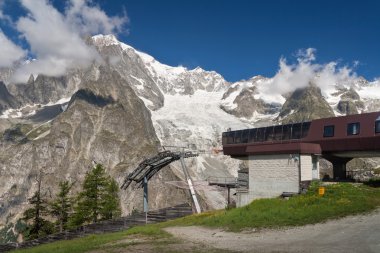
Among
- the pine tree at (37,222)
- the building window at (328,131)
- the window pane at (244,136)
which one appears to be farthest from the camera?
the pine tree at (37,222)

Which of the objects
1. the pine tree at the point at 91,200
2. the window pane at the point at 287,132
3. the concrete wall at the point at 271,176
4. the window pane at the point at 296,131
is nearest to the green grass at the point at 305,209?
the concrete wall at the point at 271,176

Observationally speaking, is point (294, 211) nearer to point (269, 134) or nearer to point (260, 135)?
point (269, 134)

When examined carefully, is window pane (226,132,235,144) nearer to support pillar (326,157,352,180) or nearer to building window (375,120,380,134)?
support pillar (326,157,352,180)

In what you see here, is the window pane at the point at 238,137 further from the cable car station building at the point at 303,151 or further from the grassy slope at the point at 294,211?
the grassy slope at the point at 294,211

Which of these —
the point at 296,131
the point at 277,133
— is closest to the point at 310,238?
the point at 296,131

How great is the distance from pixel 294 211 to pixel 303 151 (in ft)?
30.9

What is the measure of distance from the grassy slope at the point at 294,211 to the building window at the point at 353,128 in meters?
6.09

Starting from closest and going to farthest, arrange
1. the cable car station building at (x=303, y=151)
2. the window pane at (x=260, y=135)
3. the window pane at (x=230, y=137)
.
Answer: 1. the cable car station building at (x=303, y=151)
2. the window pane at (x=260, y=135)
3. the window pane at (x=230, y=137)

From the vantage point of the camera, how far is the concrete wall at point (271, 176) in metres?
37.5

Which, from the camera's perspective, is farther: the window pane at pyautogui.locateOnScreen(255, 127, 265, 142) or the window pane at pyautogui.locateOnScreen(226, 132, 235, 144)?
the window pane at pyautogui.locateOnScreen(226, 132, 235, 144)

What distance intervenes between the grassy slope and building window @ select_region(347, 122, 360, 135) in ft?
20.0

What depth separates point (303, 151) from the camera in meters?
37.7

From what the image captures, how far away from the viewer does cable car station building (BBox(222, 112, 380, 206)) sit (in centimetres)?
3762

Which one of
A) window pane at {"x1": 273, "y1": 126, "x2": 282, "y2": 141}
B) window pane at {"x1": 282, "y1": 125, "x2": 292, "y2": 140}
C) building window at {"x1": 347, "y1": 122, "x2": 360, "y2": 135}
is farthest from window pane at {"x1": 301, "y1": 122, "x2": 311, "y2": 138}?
building window at {"x1": 347, "y1": 122, "x2": 360, "y2": 135}
